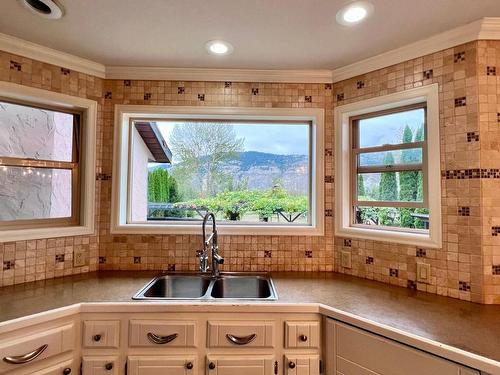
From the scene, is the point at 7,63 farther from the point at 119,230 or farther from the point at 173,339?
the point at 173,339

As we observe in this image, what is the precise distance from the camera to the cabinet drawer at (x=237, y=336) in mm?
1420

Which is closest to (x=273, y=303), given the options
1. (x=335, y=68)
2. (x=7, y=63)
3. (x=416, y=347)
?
(x=416, y=347)

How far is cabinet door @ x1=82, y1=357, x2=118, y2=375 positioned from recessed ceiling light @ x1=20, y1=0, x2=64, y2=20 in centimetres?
175

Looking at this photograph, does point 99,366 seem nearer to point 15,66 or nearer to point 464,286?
point 15,66

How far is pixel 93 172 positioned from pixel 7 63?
0.80 metres

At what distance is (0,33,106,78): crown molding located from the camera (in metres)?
1.72

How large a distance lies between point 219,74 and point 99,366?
6.27ft

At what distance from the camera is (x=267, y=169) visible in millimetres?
2303

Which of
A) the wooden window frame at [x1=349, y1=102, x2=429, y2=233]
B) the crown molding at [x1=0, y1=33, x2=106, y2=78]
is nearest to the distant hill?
the wooden window frame at [x1=349, y1=102, x2=429, y2=233]

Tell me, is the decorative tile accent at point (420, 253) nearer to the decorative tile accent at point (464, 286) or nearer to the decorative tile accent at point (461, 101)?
the decorative tile accent at point (464, 286)

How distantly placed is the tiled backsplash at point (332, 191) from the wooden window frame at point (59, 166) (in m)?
0.14

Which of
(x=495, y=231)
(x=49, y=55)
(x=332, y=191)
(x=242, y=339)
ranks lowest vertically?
(x=242, y=339)

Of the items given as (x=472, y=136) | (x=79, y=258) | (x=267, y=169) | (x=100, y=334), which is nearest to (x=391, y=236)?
(x=472, y=136)

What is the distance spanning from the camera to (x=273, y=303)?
145cm
